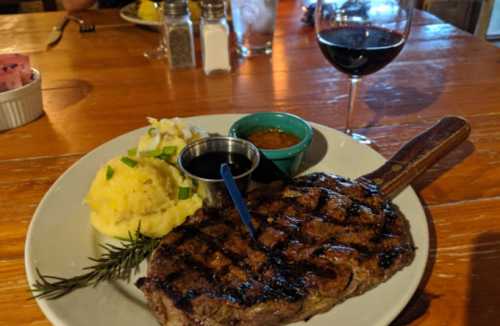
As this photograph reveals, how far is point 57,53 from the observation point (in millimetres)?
3238

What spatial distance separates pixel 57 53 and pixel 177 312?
8.77 ft

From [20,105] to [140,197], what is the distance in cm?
114

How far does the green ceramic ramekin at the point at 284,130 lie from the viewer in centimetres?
186

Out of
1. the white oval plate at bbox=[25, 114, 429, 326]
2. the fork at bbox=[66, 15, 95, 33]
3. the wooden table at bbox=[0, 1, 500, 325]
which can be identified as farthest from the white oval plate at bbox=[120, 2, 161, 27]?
the white oval plate at bbox=[25, 114, 429, 326]

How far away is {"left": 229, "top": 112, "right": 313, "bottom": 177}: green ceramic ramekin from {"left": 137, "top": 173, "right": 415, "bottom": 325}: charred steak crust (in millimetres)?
250

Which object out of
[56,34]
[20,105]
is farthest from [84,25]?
[20,105]

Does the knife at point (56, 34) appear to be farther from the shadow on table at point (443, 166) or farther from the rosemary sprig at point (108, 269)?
the shadow on table at point (443, 166)

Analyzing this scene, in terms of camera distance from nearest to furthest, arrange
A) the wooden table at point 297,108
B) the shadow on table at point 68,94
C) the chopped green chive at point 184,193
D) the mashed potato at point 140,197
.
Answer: the wooden table at point 297,108
the mashed potato at point 140,197
the chopped green chive at point 184,193
the shadow on table at point 68,94

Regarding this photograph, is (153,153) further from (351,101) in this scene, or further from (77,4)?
(77,4)

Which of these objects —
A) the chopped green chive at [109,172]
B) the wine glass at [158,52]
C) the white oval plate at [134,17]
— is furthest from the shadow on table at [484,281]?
the white oval plate at [134,17]

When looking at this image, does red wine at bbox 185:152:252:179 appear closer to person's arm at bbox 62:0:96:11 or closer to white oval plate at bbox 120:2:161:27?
white oval plate at bbox 120:2:161:27

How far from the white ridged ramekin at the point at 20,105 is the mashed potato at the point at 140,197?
914 millimetres

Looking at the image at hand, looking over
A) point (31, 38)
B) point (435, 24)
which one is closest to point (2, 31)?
point (31, 38)

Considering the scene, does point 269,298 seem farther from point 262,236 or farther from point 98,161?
point 98,161
